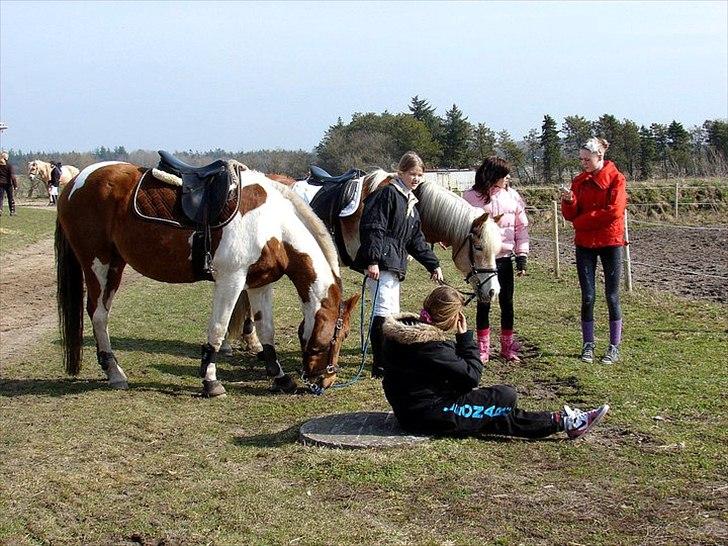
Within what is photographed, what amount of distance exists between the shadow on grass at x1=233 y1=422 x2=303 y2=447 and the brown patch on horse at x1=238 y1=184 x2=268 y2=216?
6.05 ft

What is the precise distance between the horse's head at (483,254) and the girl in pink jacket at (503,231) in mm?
245

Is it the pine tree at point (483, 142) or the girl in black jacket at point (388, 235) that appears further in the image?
the pine tree at point (483, 142)

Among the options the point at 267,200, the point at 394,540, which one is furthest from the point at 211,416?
the point at 394,540

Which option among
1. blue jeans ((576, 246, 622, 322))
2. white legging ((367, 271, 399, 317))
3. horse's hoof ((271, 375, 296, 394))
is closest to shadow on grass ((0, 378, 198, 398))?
horse's hoof ((271, 375, 296, 394))

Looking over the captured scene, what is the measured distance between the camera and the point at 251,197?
611 cm

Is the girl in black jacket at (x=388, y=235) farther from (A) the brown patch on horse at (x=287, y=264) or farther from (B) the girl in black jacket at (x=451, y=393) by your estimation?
(B) the girl in black jacket at (x=451, y=393)

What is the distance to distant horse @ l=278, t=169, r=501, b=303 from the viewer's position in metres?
6.42

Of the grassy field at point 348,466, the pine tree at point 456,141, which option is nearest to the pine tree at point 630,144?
the pine tree at point 456,141

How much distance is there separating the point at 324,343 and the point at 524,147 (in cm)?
3766

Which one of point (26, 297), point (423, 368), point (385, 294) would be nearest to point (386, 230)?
point (385, 294)

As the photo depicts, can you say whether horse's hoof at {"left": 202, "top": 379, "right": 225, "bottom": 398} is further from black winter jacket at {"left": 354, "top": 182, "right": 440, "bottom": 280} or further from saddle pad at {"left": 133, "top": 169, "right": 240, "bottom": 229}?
black winter jacket at {"left": 354, "top": 182, "right": 440, "bottom": 280}

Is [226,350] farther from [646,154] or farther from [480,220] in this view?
[646,154]

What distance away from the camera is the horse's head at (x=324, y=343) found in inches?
235

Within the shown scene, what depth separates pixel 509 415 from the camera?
458 cm
